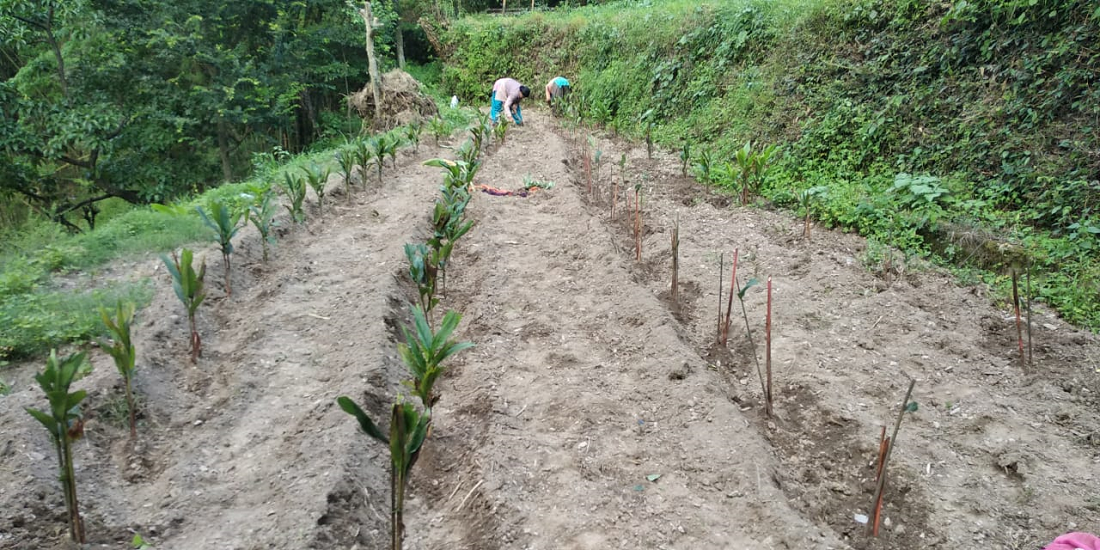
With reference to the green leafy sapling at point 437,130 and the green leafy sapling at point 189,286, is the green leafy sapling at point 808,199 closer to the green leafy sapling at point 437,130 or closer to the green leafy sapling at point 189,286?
the green leafy sapling at point 189,286

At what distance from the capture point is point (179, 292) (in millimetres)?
3467

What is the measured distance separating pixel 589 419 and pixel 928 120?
533cm

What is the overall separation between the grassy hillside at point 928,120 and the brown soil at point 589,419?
0.80 metres

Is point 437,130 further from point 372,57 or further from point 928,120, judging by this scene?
point 928,120

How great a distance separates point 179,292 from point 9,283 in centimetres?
159

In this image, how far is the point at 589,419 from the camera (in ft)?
10.2

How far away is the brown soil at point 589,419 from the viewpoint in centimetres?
243

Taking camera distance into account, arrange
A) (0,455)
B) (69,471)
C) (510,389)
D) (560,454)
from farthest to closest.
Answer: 1. (510,389)
2. (560,454)
3. (0,455)
4. (69,471)

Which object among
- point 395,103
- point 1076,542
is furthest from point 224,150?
point 1076,542

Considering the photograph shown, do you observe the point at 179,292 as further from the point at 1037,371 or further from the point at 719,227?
the point at 1037,371

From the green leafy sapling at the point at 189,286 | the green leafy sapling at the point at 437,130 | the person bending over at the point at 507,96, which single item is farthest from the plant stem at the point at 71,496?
the person bending over at the point at 507,96

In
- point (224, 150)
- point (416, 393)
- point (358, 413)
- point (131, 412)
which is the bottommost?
point (131, 412)

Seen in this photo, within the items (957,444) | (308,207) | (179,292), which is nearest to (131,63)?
(308,207)

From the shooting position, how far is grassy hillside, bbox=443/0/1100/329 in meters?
4.84
